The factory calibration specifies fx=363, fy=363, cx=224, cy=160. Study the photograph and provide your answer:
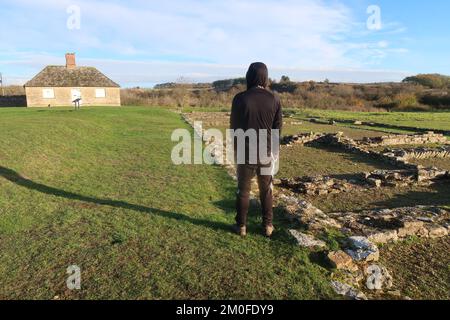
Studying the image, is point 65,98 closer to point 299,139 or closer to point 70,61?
point 70,61

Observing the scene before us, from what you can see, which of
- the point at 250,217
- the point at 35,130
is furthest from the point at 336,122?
the point at 250,217

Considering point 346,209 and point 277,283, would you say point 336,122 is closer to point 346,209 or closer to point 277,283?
point 346,209

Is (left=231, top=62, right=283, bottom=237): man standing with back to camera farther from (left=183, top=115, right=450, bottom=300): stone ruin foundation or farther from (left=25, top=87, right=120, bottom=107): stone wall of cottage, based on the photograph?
(left=25, top=87, right=120, bottom=107): stone wall of cottage

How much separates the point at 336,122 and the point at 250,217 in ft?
88.1

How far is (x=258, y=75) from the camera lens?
4.69 m

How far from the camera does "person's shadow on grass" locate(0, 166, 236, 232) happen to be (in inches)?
218

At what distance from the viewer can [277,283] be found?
12.8 feet

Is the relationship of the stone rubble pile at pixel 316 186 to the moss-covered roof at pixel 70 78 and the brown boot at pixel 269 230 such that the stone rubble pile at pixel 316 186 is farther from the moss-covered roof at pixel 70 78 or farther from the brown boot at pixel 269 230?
the moss-covered roof at pixel 70 78

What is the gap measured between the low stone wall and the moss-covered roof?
3405 cm

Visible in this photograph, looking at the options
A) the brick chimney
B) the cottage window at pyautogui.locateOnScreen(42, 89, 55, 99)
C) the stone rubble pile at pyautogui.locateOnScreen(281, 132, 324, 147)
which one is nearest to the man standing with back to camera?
the stone rubble pile at pyautogui.locateOnScreen(281, 132, 324, 147)

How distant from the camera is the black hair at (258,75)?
468cm

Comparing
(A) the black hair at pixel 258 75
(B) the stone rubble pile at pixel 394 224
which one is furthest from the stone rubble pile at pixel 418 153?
(A) the black hair at pixel 258 75

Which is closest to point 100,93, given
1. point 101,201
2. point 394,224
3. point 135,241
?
point 101,201

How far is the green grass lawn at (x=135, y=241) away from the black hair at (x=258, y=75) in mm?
2113
